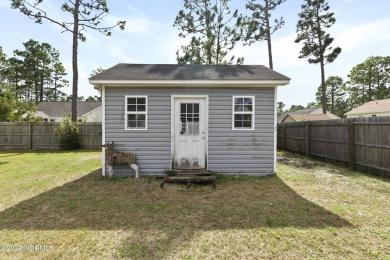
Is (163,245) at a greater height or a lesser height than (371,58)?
lesser

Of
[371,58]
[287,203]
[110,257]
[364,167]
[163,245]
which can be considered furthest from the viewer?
[371,58]

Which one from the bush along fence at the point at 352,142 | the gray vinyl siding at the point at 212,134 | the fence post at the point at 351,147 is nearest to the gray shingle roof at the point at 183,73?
the gray vinyl siding at the point at 212,134

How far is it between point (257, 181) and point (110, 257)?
15.1ft

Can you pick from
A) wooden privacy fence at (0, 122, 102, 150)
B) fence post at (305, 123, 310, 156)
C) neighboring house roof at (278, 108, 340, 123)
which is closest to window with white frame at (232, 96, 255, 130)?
fence post at (305, 123, 310, 156)

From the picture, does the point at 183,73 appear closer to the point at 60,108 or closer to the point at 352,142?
the point at 352,142

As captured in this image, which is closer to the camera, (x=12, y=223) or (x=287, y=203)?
(x=12, y=223)

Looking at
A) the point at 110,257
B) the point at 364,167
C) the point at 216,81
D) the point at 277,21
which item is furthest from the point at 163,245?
the point at 277,21

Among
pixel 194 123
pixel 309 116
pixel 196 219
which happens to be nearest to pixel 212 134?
pixel 194 123

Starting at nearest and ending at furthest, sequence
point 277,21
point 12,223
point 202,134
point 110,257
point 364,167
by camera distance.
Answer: point 110,257 → point 12,223 → point 202,134 → point 364,167 → point 277,21

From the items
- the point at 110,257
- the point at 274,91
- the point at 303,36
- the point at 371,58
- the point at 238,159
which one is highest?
the point at 371,58

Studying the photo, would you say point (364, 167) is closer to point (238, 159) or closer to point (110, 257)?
point (238, 159)

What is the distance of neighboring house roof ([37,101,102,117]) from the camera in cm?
2986

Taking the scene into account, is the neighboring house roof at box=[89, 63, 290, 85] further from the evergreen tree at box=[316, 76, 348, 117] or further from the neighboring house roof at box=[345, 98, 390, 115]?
the evergreen tree at box=[316, 76, 348, 117]

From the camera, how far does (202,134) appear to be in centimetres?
672
